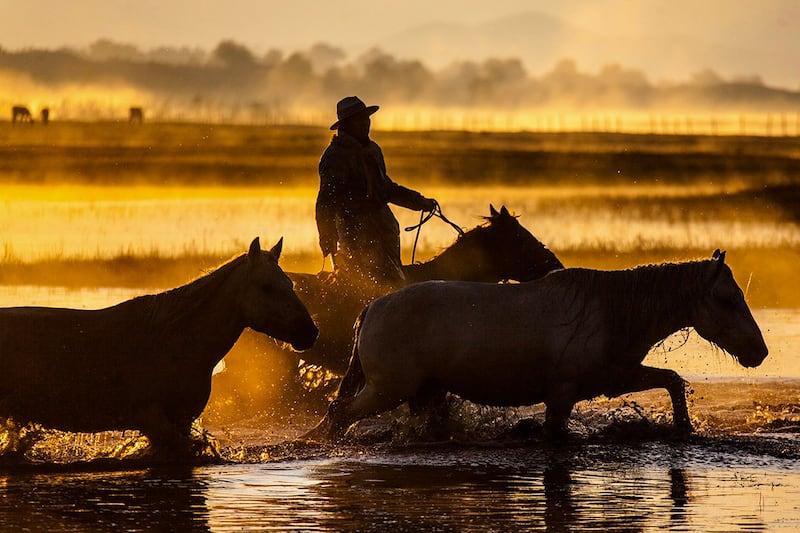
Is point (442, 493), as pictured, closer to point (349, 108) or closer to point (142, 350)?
point (142, 350)

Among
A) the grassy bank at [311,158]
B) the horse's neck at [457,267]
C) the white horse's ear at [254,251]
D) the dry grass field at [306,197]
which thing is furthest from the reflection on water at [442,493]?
the grassy bank at [311,158]

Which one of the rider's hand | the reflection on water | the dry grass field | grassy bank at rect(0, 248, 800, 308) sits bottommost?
the reflection on water

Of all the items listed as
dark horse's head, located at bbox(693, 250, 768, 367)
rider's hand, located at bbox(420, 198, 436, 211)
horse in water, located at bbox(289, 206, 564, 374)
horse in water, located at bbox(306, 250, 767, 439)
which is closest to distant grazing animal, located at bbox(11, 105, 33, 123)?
horse in water, located at bbox(289, 206, 564, 374)

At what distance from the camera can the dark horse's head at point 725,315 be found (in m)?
13.4

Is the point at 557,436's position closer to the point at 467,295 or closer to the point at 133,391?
the point at 467,295

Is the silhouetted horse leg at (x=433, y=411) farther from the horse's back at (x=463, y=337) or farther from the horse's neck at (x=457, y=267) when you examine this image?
the horse's neck at (x=457, y=267)

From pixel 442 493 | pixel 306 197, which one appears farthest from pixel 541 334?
pixel 306 197

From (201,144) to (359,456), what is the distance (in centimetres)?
4842

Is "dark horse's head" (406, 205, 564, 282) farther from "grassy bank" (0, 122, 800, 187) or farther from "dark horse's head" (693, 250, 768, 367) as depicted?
"grassy bank" (0, 122, 800, 187)

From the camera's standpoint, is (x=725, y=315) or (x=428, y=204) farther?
(x=428, y=204)

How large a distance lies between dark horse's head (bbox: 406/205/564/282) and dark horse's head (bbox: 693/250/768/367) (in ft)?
6.50

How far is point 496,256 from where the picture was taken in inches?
596

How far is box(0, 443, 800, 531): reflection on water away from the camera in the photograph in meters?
10.7

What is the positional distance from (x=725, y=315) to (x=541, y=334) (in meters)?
1.41
